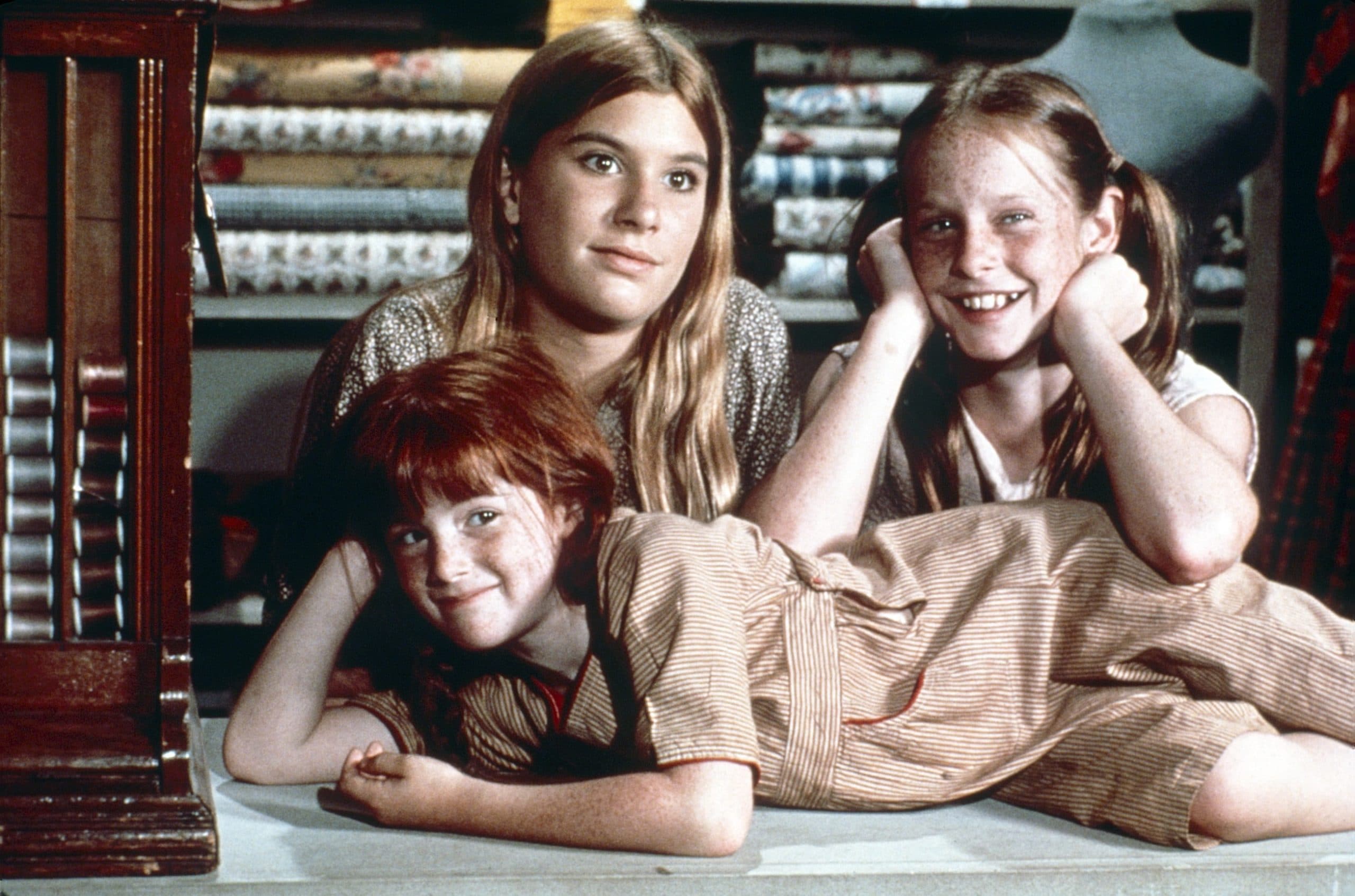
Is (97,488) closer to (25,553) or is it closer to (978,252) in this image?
(25,553)

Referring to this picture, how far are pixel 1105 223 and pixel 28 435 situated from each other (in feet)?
2.96

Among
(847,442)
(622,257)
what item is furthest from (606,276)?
(847,442)

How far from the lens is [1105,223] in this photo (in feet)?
4.42

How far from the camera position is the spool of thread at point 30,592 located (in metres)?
0.94

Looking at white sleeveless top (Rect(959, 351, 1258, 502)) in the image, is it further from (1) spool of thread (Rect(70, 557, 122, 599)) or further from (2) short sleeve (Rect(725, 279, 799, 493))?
(1) spool of thread (Rect(70, 557, 122, 599))

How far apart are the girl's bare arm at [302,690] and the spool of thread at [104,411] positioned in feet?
0.84

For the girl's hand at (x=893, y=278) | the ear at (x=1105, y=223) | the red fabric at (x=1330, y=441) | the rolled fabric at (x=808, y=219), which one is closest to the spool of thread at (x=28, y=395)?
the girl's hand at (x=893, y=278)

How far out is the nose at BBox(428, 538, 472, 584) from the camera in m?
1.05

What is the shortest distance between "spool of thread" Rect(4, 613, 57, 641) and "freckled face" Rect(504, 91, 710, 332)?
1.83 ft

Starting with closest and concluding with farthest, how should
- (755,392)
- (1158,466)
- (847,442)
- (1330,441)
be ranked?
(1158,466) < (847,442) < (755,392) < (1330,441)

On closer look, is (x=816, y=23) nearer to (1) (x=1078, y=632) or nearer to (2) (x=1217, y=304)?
(2) (x=1217, y=304)

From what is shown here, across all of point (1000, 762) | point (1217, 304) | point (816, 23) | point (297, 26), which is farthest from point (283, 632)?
point (1217, 304)

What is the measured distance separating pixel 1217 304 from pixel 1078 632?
985 mm

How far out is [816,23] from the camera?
1996mm
